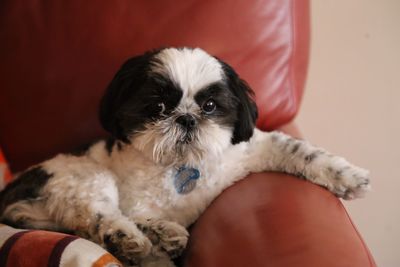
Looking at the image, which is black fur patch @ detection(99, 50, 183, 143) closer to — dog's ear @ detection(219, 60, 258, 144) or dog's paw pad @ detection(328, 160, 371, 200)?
dog's ear @ detection(219, 60, 258, 144)

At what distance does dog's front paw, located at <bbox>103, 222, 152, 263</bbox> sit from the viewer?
107 centimetres

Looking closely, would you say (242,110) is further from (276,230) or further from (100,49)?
(100,49)

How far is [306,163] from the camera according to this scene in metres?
1.20

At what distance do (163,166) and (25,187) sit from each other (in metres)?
0.42

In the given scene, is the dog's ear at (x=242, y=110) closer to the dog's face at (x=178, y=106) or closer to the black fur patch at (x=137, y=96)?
the dog's face at (x=178, y=106)

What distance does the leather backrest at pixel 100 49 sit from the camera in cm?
146

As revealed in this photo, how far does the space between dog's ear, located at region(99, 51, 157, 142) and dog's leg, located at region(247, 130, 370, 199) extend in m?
0.40

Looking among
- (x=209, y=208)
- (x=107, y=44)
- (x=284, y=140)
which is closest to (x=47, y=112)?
(x=107, y=44)

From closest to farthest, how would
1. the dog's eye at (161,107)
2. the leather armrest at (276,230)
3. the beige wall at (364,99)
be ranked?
1. the leather armrest at (276,230)
2. the dog's eye at (161,107)
3. the beige wall at (364,99)

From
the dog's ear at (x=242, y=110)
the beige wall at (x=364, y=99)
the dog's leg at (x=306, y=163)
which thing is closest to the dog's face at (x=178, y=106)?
the dog's ear at (x=242, y=110)

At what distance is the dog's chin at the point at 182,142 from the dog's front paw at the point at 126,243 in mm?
221

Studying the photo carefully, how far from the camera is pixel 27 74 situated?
61.0 inches

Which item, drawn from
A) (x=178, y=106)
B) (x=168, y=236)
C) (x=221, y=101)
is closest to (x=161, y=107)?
(x=178, y=106)

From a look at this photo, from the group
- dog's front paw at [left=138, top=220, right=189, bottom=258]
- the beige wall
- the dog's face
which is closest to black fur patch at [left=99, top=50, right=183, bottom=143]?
the dog's face
